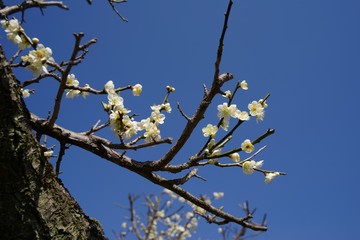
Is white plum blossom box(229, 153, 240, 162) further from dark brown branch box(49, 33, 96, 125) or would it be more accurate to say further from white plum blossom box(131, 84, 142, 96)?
dark brown branch box(49, 33, 96, 125)

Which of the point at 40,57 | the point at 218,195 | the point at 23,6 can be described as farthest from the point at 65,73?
the point at 218,195

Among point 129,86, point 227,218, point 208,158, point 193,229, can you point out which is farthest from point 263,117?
point 193,229

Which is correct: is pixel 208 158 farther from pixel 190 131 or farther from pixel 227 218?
pixel 227 218

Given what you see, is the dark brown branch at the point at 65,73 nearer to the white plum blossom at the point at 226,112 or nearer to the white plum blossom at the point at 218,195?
the white plum blossom at the point at 226,112

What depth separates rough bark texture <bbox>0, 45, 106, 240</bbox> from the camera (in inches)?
54.8

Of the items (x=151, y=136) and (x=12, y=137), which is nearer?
(x=12, y=137)

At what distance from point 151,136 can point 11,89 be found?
0.77 m

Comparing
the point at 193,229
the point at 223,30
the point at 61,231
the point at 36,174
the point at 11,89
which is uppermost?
the point at 193,229

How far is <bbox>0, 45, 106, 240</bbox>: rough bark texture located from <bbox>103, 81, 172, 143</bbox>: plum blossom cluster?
1.31ft

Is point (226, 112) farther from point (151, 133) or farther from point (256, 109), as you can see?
point (151, 133)

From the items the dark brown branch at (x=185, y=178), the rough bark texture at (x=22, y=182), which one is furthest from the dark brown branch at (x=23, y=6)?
the dark brown branch at (x=185, y=178)

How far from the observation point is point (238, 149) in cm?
181

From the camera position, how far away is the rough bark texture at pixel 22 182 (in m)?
1.39

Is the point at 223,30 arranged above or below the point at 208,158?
above
